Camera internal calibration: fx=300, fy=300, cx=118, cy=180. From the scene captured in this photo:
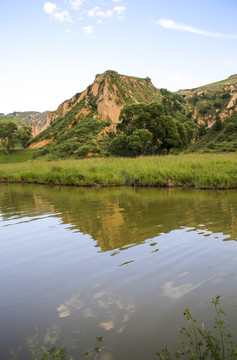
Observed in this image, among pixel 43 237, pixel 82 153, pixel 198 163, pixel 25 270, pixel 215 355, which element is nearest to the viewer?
pixel 215 355

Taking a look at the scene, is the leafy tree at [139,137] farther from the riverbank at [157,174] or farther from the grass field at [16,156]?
the grass field at [16,156]

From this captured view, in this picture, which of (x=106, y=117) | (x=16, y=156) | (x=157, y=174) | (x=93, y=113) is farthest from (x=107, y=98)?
(x=157, y=174)

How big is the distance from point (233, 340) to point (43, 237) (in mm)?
4849

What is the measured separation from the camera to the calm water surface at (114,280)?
293 cm

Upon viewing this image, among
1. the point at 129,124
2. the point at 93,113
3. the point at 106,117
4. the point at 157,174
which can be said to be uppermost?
the point at 93,113

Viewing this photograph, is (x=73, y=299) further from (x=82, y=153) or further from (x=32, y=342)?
(x=82, y=153)

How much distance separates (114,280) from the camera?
410cm

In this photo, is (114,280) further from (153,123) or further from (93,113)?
(93,113)

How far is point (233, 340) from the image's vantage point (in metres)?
2.69

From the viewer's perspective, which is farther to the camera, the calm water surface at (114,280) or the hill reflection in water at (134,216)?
the hill reflection in water at (134,216)

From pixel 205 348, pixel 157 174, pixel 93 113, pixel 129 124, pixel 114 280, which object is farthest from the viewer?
pixel 93 113

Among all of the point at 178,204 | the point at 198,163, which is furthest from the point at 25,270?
the point at 198,163

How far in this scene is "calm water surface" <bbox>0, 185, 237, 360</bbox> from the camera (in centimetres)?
293

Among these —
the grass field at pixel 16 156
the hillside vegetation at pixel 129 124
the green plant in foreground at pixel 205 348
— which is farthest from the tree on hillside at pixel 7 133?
the green plant in foreground at pixel 205 348
